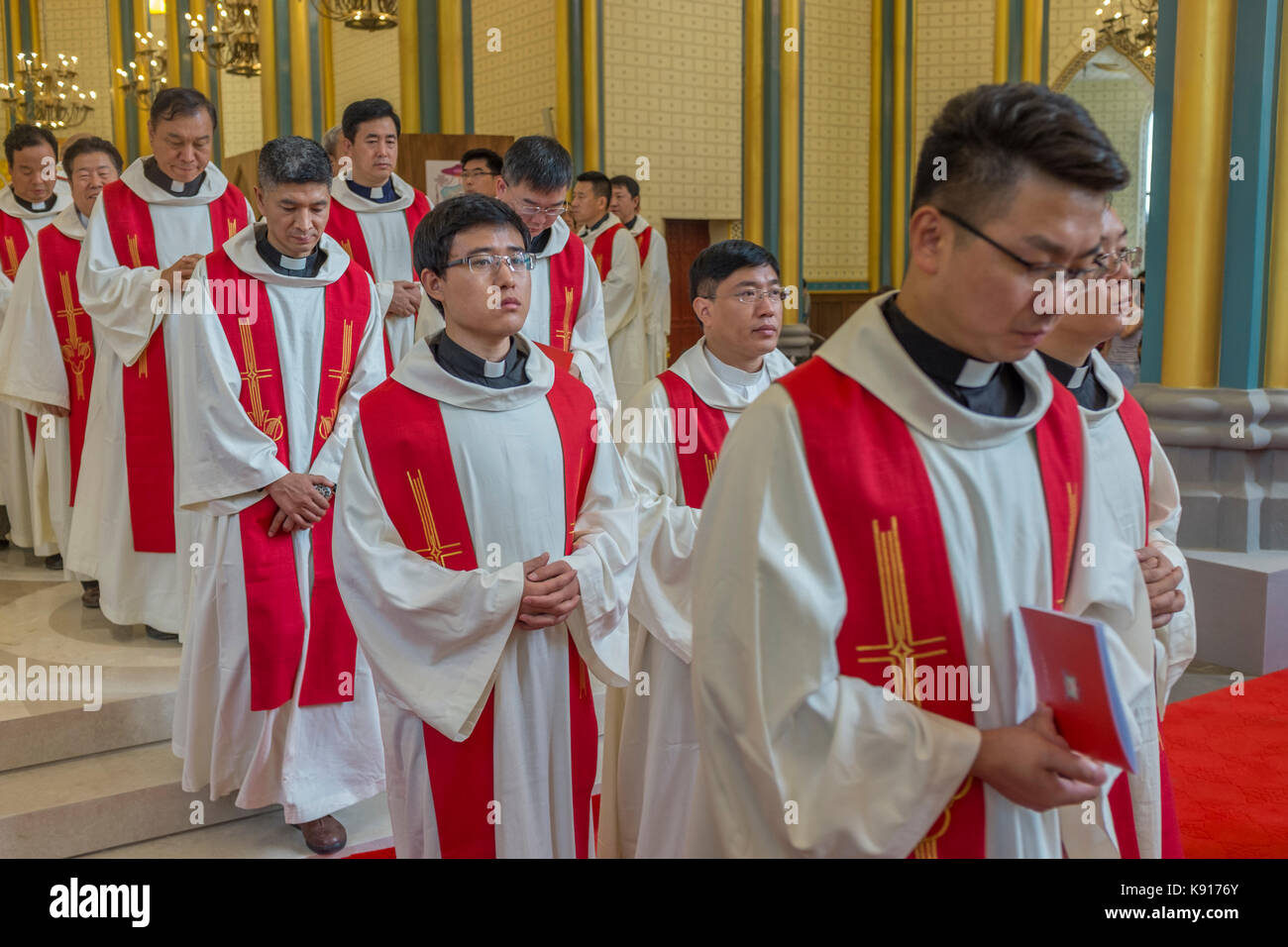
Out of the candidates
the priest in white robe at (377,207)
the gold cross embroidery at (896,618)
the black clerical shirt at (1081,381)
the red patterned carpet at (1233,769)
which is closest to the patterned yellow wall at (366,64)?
the priest in white robe at (377,207)

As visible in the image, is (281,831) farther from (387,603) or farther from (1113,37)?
(1113,37)

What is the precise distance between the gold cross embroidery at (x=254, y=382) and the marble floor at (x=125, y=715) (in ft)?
3.95

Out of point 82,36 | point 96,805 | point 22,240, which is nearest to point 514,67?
point 22,240

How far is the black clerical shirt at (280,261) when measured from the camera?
392 centimetres

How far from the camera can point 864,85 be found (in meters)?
14.5

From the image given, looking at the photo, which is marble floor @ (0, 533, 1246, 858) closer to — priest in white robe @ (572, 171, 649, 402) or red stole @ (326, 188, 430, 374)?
red stole @ (326, 188, 430, 374)

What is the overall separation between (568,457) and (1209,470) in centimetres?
409

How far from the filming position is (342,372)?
13.3 feet

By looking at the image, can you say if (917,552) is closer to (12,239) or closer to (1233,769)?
(1233,769)

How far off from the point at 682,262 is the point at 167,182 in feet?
26.3

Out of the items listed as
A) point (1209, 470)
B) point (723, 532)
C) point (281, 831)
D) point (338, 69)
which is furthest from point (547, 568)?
point (338, 69)

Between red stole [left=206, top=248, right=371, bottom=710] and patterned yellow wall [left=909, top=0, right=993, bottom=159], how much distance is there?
11.3 metres

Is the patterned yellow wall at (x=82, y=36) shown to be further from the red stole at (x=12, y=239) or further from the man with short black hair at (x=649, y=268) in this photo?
the red stole at (x=12, y=239)

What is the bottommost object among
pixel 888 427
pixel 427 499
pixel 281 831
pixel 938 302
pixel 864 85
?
pixel 281 831
